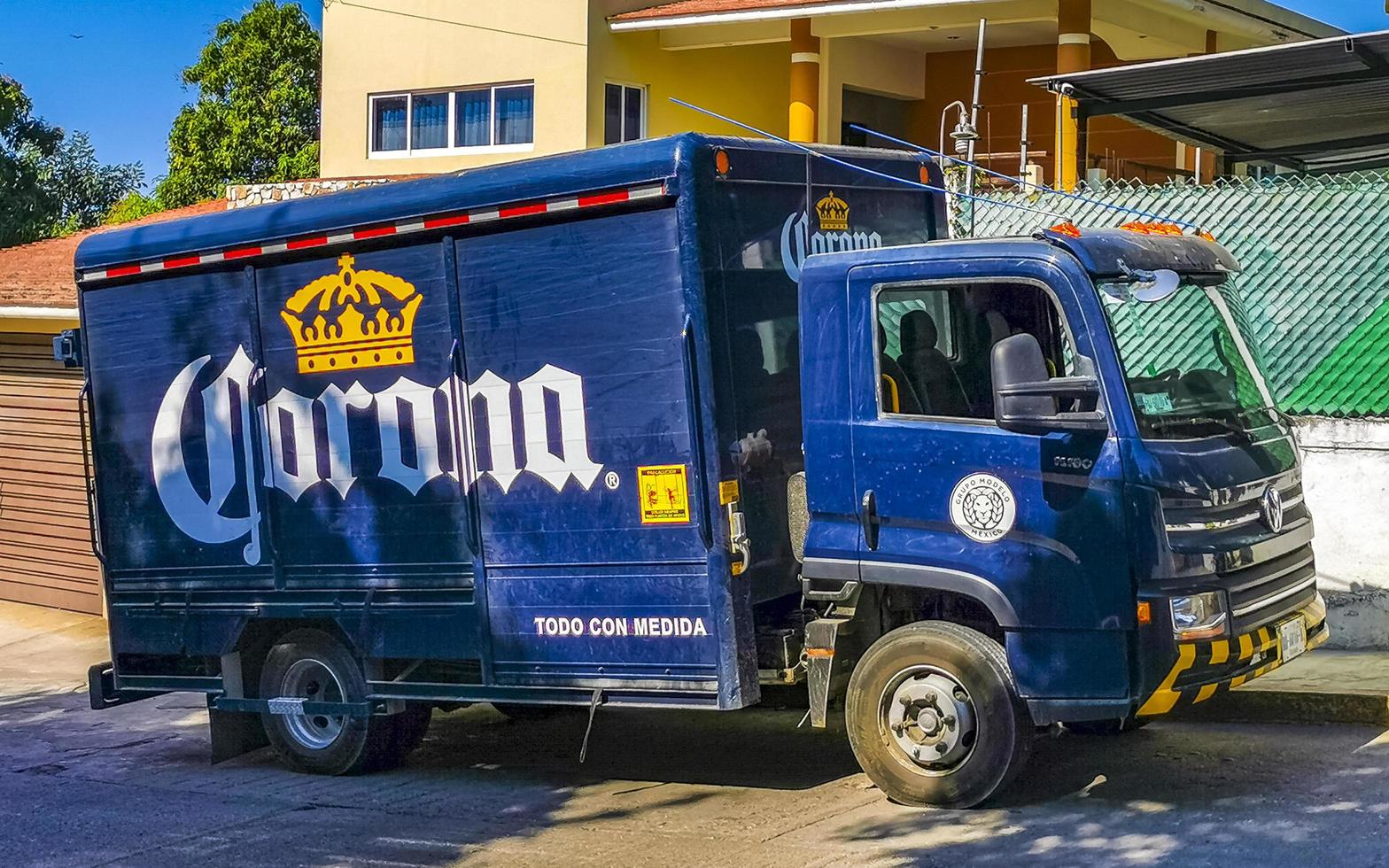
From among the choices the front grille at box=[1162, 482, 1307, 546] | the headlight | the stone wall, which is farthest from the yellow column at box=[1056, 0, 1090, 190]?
the headlight

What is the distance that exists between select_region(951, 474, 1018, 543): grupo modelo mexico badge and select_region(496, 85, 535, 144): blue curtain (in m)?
16.0

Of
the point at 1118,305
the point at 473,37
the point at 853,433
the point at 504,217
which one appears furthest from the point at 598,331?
the point at 473,37

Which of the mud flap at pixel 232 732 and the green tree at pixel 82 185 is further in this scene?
the green tree at pixel 82 185

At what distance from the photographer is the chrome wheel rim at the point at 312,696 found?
945cm

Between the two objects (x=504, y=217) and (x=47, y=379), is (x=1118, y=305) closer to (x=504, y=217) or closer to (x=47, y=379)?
(x=504, y=217)

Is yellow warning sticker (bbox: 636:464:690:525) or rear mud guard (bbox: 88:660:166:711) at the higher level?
yellow warning sticker (bbox: 636:464:690:525)

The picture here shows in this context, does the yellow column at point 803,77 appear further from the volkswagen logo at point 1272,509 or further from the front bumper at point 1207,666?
the front bumper at point 1207,666

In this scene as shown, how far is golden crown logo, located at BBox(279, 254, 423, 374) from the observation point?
8.70 meters

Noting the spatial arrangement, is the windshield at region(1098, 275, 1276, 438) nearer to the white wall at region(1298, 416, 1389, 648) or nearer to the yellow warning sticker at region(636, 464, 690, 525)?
the yellow warning sticker at region(636, 464, 690, 525)

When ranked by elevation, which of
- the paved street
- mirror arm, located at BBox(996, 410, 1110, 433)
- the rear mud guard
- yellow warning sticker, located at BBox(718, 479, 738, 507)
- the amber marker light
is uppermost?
the amber marker light

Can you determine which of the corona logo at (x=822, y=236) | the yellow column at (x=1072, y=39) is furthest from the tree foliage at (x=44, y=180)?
the corona logo at (x=822, y=236)

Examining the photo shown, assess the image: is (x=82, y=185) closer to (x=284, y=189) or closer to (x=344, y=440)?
(x=284, y=189)

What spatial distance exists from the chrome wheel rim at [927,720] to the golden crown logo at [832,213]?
2.29 metres

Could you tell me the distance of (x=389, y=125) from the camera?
23.8 m
